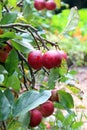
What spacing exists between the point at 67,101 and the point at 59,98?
3 cm

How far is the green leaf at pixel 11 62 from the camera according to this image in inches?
31.3

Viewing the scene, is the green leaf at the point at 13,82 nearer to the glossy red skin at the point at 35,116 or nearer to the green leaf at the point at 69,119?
the glossy red skin at the point at 35,116

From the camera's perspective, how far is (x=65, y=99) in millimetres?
953

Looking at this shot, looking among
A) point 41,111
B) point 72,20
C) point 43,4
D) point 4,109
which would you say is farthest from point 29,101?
point 43,4

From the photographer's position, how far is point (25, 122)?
0.81 meters

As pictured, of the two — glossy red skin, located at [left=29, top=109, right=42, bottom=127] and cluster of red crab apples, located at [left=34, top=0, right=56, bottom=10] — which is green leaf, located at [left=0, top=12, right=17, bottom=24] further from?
cluster of red crab apples, located at [left=34, top=0, right=56, bottom=10]

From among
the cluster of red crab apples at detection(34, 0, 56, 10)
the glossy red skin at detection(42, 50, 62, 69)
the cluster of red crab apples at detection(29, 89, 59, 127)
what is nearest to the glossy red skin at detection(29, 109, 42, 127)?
the cluster of red crab apples at detection(29, 89, 59, 127)

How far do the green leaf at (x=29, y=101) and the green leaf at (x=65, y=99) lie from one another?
211 mm

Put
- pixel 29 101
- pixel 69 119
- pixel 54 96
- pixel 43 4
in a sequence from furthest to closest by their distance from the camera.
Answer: pixel 43 4, pixel 69 119, pixel 54 96, pixel 29 101

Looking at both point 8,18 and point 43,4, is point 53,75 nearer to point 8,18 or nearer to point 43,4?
point 8,18

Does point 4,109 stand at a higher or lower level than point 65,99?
higher

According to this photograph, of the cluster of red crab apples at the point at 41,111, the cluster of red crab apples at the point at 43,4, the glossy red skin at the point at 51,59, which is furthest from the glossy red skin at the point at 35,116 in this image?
the cluster of red crab apples at the point at 43,4

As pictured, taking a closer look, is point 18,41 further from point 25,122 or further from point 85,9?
point 85,9

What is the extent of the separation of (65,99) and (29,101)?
245 millimetres
